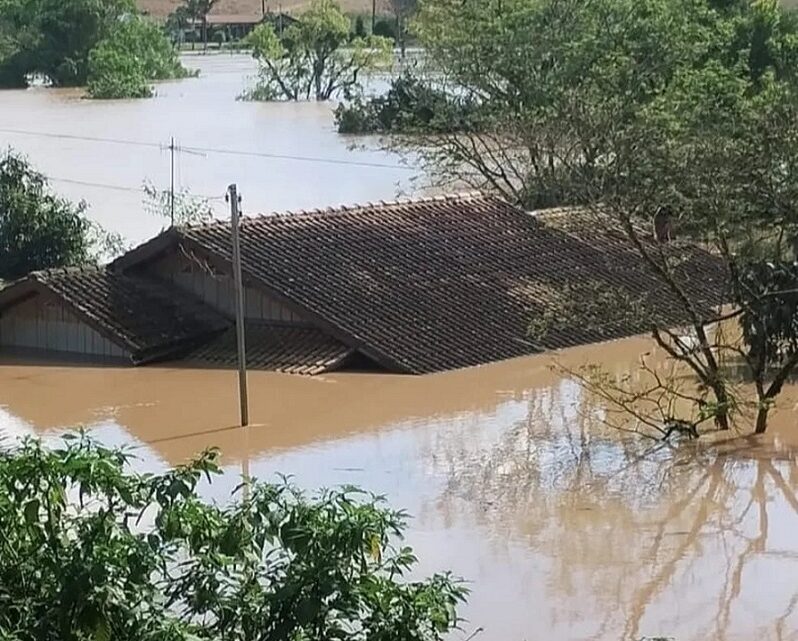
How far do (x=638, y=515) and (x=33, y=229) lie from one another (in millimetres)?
12231

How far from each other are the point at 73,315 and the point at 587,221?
21.1 feet

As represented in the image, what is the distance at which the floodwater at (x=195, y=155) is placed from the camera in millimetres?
27172

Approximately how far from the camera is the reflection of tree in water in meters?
10.6

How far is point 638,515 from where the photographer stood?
41.5 feet

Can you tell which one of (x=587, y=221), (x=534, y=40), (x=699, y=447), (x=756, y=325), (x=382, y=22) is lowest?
(x=699, y=447)

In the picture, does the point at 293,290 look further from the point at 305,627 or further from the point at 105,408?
the point at 305,627

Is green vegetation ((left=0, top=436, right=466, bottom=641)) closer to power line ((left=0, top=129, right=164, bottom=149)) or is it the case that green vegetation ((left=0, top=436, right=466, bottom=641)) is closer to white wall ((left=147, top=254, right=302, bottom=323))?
white wall ((left=147, top=254, right=302, bottom=323))

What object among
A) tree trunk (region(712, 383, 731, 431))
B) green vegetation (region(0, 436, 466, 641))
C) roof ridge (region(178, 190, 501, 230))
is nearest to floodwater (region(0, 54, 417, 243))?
roof ridge (region(178, 190, 501, 230))

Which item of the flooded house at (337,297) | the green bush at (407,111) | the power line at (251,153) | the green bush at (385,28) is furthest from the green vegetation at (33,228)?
the green bush at (385,28)

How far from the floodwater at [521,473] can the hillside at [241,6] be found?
40.3 meters

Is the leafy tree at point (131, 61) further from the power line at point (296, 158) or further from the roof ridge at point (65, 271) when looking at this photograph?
the roof ridge at point (65, 271)

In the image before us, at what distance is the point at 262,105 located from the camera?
40781 mm

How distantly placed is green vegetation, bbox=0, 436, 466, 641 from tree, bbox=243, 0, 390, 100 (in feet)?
115

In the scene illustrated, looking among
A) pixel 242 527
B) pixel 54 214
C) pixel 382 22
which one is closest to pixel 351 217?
pixel 54 214
